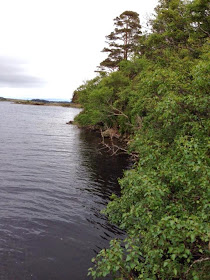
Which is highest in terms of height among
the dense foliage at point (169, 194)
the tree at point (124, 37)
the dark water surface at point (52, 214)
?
the tree at point (124, 37)

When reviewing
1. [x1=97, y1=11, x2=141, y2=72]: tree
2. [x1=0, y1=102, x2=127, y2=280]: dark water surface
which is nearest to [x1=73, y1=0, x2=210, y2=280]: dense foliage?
[x1=0, y1=102, x2=127, y2=280]: dark water surface

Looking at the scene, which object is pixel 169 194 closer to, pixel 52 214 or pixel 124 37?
pixel 52 214

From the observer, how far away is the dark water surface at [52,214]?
10.8 meters

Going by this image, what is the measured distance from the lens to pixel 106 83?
4866 cm

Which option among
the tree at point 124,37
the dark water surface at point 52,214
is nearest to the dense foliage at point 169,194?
the dark water surface at point 52,214

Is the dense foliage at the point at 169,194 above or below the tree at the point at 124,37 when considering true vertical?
below

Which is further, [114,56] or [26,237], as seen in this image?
[114,56]

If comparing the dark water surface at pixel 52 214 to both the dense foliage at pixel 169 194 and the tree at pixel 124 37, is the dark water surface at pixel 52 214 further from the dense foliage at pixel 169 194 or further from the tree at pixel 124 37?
the tree at pixel 124 37

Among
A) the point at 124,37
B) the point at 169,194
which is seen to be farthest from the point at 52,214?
the point at 124,37

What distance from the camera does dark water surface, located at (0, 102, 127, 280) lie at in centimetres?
1080

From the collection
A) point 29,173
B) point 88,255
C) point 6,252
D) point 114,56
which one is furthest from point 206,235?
point 114,56

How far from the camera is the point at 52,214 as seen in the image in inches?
612

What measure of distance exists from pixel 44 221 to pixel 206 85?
12.0 meters

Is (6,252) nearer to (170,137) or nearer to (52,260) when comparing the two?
(52,260)
